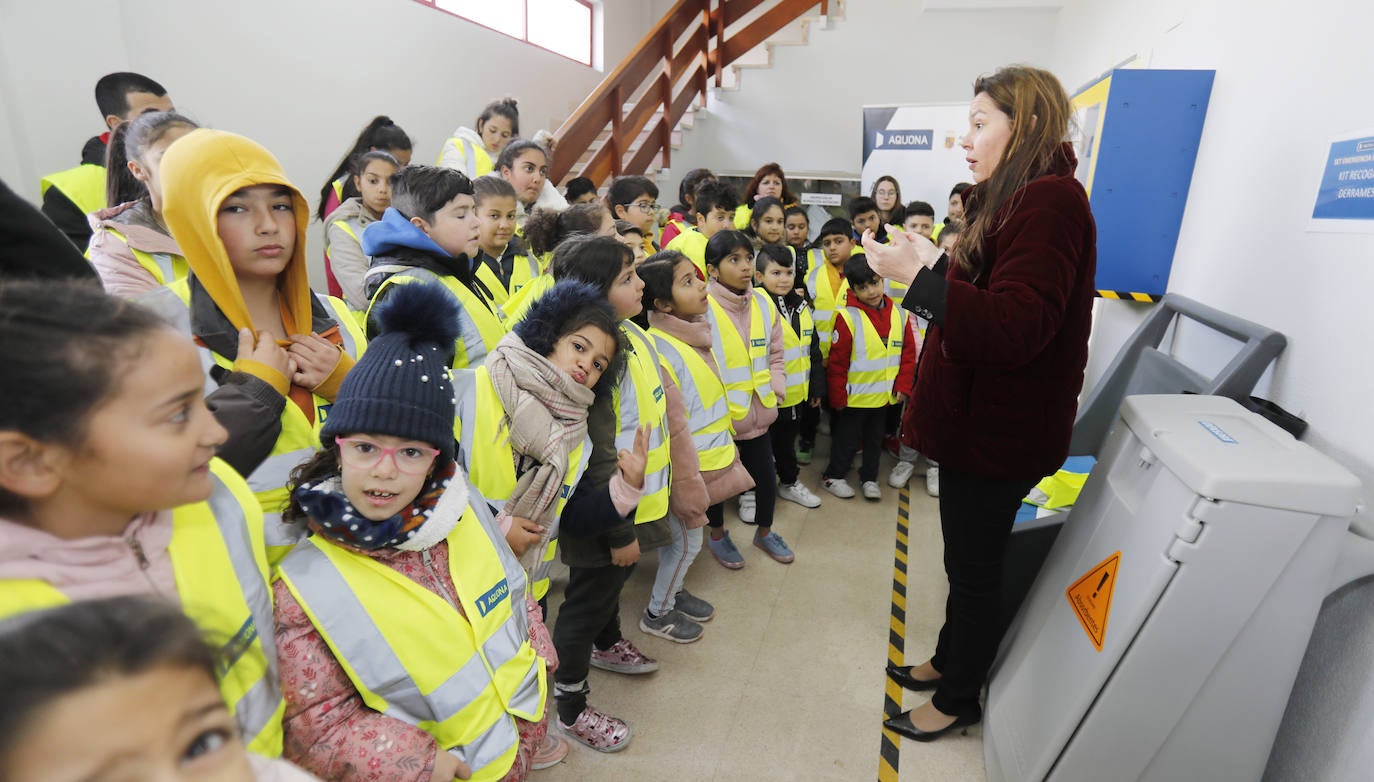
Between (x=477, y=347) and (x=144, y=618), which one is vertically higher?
(x=144, y=618)

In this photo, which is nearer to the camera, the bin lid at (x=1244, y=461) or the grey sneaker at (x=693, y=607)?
the bin lid at (x=1244, y=461)

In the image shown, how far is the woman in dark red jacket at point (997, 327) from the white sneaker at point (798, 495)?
151cm

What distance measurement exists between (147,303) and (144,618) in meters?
0.87

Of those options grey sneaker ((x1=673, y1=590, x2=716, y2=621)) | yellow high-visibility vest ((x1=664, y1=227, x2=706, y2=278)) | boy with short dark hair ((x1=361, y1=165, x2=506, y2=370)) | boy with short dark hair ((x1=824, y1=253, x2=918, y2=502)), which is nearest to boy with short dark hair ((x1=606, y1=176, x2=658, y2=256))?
yellow high-visibility vest ((x1=664, y1=227, x2=706, y2=278))

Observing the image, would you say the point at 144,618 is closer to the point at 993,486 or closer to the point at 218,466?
the point at 218,466

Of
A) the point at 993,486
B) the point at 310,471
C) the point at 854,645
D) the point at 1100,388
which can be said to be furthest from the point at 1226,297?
the point at 310,471

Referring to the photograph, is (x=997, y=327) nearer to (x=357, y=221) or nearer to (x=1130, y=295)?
(x=1130, y=295)

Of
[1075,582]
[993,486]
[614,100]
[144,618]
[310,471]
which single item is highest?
[614,100]

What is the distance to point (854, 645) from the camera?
2242 mm

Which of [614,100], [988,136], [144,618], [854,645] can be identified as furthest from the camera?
[614,100]

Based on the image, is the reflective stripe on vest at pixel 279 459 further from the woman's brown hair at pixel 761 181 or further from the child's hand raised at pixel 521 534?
the woman's brown hair at pixel 761 181

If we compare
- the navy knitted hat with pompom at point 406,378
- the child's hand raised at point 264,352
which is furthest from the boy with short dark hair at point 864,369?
the child's hand raised at point 264,352

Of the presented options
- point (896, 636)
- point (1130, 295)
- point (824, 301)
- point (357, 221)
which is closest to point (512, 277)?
point (357, 221)

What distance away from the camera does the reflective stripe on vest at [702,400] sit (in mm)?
2211
